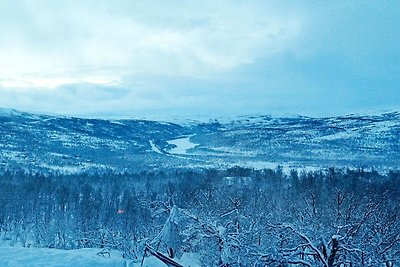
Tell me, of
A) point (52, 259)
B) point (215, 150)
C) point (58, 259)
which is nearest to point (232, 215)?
point (58, 259)

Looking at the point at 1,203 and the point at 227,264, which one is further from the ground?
the point at 227,264

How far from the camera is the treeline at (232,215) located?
1186 centimetres

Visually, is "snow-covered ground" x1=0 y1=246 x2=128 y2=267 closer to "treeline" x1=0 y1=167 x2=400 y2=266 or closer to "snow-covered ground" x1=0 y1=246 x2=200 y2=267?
"snow-covered ground" x1=0 y1=246 x2=200 y2=267

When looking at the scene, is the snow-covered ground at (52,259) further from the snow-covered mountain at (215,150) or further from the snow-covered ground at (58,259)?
the snow-covered mountain at (215,150)

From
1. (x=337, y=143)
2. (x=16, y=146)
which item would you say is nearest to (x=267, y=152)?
(x=337, y=143)

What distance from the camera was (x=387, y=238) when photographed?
13961 millimetres

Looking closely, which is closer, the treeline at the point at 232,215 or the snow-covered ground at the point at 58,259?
the treeline at the point at 232,215

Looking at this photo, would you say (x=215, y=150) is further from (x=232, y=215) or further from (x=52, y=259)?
(x=52, y=259)

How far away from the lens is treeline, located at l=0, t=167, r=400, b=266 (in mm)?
11859

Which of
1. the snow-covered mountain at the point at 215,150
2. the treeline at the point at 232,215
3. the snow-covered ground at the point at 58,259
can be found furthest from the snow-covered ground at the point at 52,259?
the snow-covered mountain at the point at 215,150

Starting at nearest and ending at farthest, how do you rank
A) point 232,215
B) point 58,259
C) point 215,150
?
point 58,259
point 232,215
point 215,150

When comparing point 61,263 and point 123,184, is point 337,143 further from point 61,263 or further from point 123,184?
point 61,263

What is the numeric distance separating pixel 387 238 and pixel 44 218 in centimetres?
4547

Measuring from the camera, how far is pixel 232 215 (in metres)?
20.5
